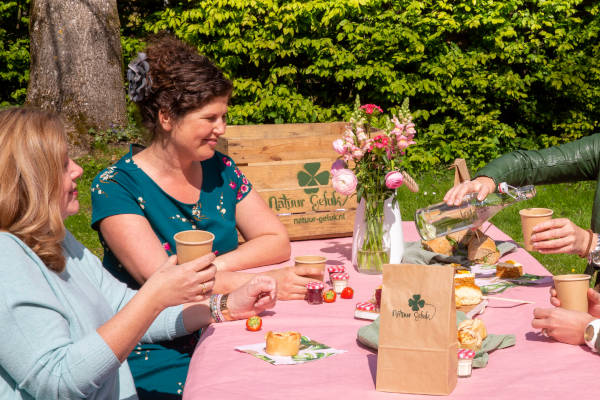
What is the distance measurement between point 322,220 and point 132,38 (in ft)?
22.6

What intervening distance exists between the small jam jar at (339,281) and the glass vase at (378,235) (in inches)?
8.7

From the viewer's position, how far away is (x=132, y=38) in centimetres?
923

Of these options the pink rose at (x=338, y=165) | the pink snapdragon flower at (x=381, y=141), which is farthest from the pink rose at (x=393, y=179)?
the pink rose at (x=338, y=165)

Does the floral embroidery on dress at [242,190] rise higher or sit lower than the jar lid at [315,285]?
higher

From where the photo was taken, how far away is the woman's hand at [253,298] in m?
2.06

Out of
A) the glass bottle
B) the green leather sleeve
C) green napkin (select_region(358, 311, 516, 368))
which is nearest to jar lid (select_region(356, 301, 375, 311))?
green napkin (select_region(358, 311, 516, 368))

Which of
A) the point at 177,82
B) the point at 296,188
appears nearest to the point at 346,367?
the point at 177,82

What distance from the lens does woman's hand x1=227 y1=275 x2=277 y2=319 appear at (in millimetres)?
2064

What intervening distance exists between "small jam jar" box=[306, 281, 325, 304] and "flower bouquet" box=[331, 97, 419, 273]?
37 cm

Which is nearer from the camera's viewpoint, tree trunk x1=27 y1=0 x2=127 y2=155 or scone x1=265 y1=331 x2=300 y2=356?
scone x1=265 y1=331 x2=300 y2=356

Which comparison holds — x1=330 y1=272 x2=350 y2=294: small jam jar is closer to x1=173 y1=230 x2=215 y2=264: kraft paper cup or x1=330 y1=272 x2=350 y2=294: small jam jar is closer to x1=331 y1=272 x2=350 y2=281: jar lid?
x1=331 y1=272 x2=350 y2=281: jar lid

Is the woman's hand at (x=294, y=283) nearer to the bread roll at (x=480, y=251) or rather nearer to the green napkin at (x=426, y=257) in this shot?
the green napkin at (x=426, y=257)

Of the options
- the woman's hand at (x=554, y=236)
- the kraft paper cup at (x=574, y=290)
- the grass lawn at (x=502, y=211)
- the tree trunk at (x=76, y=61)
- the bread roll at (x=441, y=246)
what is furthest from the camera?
the tree trunk at (x=76, y=61)

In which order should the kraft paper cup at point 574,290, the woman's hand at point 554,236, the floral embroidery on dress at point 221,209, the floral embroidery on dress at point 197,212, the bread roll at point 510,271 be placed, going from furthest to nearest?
1. the floral embroidery on dress at point 221,209
2. the floral embroidery on dress at point 197,212
3. the bread roll at point 510,271
4. the woman's hand at point 554,236
5. the kraft paper cup at point 574,290
